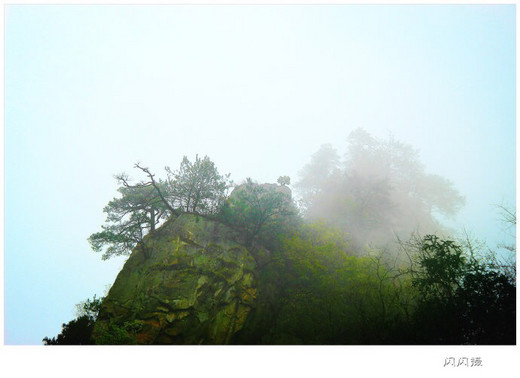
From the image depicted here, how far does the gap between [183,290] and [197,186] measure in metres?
8.71

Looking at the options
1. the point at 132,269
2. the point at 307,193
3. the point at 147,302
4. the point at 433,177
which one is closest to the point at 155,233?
the point at 132,269

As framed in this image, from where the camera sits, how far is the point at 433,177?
36.8 metres

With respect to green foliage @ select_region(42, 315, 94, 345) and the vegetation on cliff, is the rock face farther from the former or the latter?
green foliage @ select_region(42, 315, 94, 345)

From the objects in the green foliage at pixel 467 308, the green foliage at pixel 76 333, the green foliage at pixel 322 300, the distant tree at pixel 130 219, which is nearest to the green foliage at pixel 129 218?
the distant tree at pixel 130 219

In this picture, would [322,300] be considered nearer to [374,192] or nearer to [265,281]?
[265,281]

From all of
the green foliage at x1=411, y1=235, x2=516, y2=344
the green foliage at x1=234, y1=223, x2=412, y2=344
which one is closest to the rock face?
the green foliage at x1=234, y1=223, x2=412, y2=344

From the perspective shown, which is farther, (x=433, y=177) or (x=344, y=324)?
(x=433, y=177)

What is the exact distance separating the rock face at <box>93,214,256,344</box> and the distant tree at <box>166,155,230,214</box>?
1.57 meters

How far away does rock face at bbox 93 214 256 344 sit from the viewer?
527 inches

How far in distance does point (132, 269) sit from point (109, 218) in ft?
15.9

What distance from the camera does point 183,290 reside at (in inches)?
580
